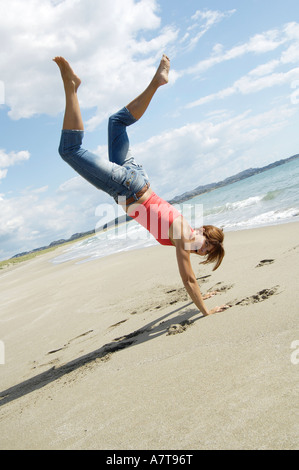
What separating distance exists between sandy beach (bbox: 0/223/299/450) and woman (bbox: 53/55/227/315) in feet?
2.26

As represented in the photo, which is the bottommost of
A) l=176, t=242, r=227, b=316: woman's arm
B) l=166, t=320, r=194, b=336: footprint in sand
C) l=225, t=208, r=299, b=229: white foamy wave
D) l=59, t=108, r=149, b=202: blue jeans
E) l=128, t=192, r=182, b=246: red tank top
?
l=166, t=320, r=194, b=336: footprint in sand

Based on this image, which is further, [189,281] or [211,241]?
[211,241]

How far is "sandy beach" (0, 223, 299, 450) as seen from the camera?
1.86 m

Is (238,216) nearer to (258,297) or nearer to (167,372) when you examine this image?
(258,297)

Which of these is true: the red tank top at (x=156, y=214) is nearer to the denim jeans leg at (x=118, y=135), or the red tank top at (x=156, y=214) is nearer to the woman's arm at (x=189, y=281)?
the woman's arm at (x=189, y=281)

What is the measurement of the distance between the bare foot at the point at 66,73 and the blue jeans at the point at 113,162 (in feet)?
1.63

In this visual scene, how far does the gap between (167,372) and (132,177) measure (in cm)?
189

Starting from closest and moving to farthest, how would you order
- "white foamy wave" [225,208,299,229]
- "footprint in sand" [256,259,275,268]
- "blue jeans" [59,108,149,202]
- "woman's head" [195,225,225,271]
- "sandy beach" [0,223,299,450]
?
"sandy beach" [0,223,299,450]
"blue jeans" [59,108,149,202]
"woman's head" [195,225,225,271]
"footprint in sand" [256,259,275,268]
"white foamy wave" [225,208,299,229]

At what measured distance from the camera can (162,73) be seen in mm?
3842

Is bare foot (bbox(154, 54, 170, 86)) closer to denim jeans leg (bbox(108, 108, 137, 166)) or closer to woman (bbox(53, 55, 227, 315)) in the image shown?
woman (bbox(53, 55, 227, 315))

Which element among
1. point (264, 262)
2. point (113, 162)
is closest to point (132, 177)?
point (113, 162)

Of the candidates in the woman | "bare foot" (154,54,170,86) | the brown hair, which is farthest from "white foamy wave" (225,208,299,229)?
"bare foot" (154,54,170,86)
